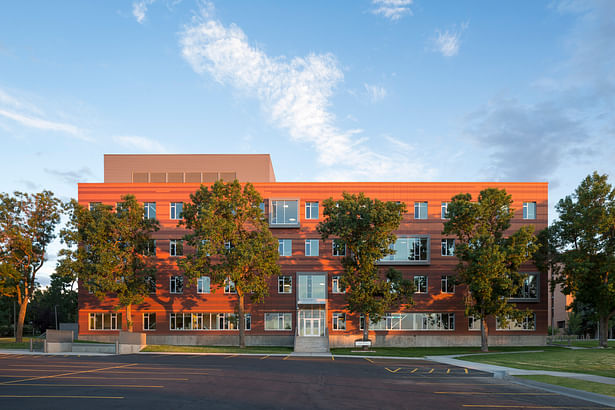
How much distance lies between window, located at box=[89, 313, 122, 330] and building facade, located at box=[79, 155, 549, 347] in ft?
0.35

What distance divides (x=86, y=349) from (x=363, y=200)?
26.5 m

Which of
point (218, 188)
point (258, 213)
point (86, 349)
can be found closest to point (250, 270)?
point (258, 213)

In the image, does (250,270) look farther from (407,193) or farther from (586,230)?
(586,230)

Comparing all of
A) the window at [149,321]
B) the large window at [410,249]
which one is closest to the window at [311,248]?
the large window at [410,249]

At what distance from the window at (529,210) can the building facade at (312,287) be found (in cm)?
11

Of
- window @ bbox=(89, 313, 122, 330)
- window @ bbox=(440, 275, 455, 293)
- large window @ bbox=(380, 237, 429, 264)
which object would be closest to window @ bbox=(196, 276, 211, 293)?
window @ bbox=(89, 313, 122, 330)

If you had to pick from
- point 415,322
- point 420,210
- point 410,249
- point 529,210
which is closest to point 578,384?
point 410,249

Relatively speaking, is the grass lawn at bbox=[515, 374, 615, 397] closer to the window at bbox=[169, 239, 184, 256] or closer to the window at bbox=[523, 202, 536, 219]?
the window at bbox=[523, 202, 536, 219]

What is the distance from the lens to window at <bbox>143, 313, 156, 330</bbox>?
162 ft

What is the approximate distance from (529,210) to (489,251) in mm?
13223

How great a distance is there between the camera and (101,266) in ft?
141

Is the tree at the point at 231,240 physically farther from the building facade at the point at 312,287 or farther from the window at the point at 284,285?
the building facade at the point at 312,287

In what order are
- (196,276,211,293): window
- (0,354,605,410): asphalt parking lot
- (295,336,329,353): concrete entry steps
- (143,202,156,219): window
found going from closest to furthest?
(0,354,605,410): asphalt parking lot → (295,336,329,353): concrete entry steps → (196,276,211,293): window → (143,202,156,219): window

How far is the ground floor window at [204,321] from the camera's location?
49.2 metres
